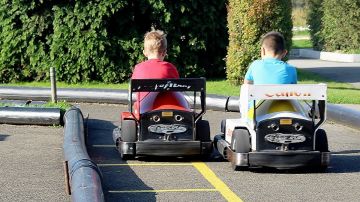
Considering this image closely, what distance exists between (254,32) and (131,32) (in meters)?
3.46

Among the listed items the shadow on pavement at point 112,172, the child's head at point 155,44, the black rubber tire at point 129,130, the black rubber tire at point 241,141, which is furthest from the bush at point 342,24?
the black rubber tire at point 241,141

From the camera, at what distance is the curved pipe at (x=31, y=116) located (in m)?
13.0

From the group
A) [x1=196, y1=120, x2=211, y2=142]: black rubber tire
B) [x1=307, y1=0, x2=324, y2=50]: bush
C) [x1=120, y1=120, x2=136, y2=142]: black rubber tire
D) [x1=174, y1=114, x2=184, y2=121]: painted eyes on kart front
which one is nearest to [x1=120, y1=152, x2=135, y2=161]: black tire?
[x1=120, y1=120, x2=136, y2=142]: black rubber tire

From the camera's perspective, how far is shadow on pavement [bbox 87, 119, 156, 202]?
25.8 ft

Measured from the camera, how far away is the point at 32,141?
38.2ft

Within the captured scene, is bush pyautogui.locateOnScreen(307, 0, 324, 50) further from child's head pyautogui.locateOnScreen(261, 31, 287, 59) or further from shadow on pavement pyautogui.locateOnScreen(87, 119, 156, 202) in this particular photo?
child's head pyautogui.locateOnScreen(261, 31, 287, 59)

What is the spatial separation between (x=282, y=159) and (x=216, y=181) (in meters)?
0.84

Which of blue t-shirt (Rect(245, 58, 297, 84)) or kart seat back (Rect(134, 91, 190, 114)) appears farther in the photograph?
kart seat back (Rect(134, 91, 190, 114))

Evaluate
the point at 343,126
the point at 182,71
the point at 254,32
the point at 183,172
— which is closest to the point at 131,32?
the point at 182,71

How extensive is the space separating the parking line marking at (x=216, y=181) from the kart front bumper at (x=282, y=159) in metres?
0.38

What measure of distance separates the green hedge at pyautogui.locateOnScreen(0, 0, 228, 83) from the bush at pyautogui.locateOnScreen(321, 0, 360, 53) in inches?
549

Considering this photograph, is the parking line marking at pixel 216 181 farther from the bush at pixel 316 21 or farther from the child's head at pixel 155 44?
the bush at pixel 316 21

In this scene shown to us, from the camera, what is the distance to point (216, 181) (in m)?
8.67

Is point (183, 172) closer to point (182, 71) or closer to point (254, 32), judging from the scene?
point (254, 32)
